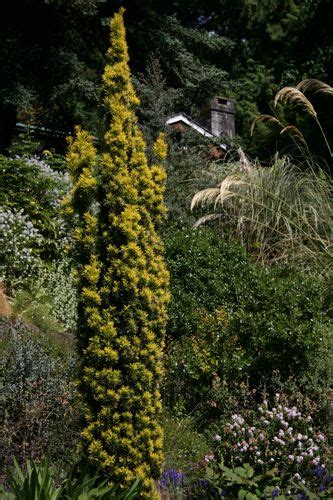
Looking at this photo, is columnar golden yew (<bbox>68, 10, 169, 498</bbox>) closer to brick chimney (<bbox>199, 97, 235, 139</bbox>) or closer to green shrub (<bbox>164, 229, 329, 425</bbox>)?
green shrub (<bbox>164, 229, 329, 425</bbox>)

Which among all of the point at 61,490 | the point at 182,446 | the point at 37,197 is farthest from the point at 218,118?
the point at 61,490

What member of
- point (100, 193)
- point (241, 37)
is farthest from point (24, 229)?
point (241, 37)

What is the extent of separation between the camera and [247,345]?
18.1 feet

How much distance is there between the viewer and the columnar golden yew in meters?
3.43

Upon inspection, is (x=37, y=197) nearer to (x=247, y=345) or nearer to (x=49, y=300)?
(x=49, y=300)

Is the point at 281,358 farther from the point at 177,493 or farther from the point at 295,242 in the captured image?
the point at 295,242

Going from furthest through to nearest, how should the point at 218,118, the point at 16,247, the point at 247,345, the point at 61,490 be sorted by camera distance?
the point at 218,118 → the point at 16,247 → the point at 247,345 → the point at 61,490

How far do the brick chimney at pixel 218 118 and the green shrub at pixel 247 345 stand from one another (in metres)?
8.93

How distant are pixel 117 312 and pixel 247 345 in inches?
90.5

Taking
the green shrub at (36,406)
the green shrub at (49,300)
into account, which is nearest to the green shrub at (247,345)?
the green shrub at (36,406)

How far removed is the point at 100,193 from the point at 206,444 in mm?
2291

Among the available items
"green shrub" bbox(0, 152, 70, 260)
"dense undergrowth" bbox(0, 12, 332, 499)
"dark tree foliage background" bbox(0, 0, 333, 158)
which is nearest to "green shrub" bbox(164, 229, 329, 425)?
"dense undergrowth" bbox(0, 12, 332, 499)

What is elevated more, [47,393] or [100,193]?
[100,193]

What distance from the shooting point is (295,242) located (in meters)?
7.64
